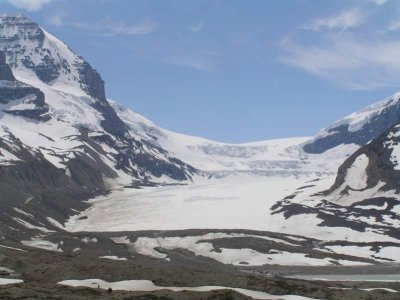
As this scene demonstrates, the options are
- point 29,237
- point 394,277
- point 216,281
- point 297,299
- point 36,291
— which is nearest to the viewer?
point 36,291

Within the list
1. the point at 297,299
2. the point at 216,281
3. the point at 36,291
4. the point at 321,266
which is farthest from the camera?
the point at 321,266

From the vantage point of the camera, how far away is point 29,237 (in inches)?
7461

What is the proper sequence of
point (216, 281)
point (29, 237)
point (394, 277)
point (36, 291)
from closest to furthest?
1. point (36, 291)
2. point (216, 281)
3. point (394, 277)
4. point (29, 237)

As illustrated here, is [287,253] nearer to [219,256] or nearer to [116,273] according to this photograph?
[219,256]

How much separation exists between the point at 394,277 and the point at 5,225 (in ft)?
353

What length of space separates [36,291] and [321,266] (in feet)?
377

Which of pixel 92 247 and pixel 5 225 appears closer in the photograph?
pixel 92 247

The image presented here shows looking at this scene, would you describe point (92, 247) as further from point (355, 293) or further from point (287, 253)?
point (355, 293)

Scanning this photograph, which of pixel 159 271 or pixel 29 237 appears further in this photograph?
pixel 29 237

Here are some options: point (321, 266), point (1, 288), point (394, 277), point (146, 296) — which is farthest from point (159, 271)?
point (321, 266)

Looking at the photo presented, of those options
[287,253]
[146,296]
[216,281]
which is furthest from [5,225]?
[146,296]

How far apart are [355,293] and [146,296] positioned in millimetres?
26477

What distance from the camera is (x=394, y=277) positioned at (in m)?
141

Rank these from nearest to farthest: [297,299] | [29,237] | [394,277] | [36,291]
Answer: [36,291]
[297,299]
[394,277]
[29,237]
